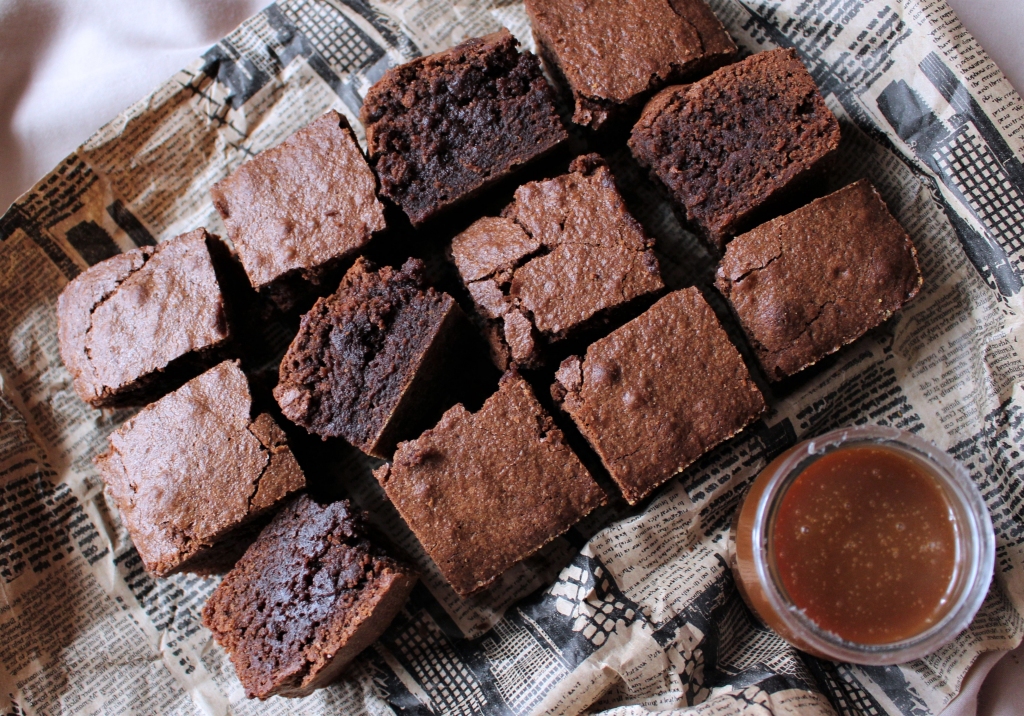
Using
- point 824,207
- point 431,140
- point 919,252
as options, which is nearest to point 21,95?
point 431,140

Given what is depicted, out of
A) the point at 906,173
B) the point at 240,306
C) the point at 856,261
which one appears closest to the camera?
the point at 856,261

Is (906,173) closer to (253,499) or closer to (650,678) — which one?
(650,678)

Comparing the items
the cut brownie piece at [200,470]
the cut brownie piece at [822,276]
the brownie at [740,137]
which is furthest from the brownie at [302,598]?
the brownie at [740,137]

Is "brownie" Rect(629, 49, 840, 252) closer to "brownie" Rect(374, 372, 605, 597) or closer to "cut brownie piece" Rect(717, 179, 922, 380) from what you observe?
"cut brownie piece" Rect(717, 179, 922, 380)

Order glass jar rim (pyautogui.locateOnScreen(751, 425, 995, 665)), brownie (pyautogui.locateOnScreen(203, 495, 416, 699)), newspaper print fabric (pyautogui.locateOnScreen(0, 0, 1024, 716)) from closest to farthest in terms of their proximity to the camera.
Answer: glass jar rim (pyautogui.locateOnScreen(751, 425, 995, 665)) < brownie (pyautogui.locateOnScreen(203, 495, 416, 699)) < newspaper print fabric (pyautogui.locateOnScreen(0, 0, 1024, 716))

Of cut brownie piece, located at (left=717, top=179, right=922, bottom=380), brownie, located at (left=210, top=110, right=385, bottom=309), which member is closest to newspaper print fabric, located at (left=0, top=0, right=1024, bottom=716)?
cut brownie piece, located at (left=717, top=179, right=922, bottom=380)
